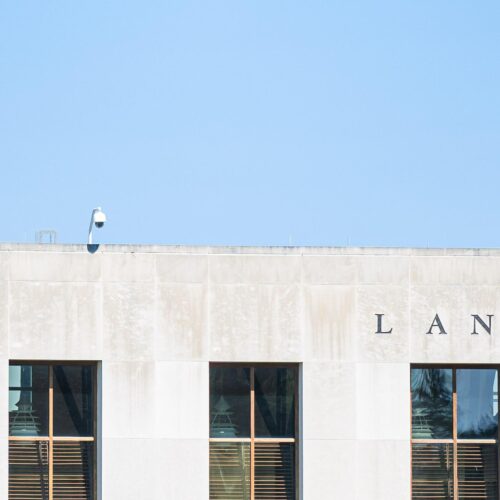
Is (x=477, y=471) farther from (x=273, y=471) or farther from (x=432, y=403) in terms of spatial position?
(x=273, y=471)

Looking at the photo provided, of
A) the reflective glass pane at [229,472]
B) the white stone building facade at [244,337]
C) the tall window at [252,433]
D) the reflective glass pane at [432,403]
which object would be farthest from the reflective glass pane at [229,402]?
the reflective glass pane at [432,403]

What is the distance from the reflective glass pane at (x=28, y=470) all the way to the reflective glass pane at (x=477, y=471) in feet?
27.7

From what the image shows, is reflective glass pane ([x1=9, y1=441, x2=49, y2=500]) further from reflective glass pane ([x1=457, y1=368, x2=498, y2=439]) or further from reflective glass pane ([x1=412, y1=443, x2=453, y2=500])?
reflective glass pane ([x1=457, y1=368, x2=498, y2=439])

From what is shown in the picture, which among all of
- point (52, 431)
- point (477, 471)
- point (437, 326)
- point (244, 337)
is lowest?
point (477, 471)

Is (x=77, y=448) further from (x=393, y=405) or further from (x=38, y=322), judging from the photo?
(x=393, y=405)

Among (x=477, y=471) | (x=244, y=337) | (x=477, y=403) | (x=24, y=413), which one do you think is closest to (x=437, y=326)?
(x=477, y=403)

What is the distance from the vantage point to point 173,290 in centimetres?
2952

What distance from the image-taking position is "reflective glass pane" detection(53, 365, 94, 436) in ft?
96.7

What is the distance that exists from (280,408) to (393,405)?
229 centimetres

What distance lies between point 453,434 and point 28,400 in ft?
28.5

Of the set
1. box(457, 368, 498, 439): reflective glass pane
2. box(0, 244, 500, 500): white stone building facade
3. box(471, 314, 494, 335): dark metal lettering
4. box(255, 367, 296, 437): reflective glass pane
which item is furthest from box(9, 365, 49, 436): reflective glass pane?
box(471, 314, 494, 335): dark metal lettering

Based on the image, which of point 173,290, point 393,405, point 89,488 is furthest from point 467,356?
point 89,488

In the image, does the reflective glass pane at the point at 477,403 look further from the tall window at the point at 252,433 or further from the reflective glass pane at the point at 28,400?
the reflective glass pane at the point at 28,400

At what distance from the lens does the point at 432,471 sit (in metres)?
30.1
